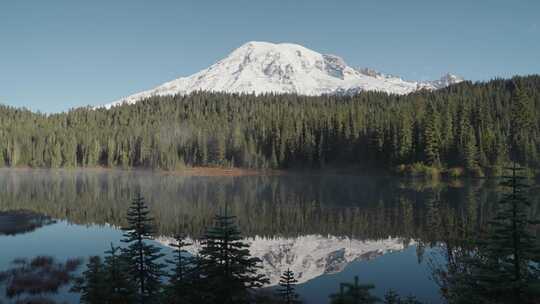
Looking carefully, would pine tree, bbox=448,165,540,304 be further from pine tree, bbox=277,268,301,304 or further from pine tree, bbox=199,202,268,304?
pine tree, bbox=199,202,268,304

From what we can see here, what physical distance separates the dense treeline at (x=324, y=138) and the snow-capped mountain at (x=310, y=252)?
72036mm

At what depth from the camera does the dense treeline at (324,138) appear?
345 ft

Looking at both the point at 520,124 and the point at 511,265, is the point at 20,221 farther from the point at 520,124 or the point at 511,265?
the point at 520,124

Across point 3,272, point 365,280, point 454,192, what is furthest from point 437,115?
point 3,272

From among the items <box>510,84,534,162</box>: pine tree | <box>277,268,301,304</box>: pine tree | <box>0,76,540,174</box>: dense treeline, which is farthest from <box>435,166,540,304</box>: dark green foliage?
<box>510,84,534,162</box>: pine tree

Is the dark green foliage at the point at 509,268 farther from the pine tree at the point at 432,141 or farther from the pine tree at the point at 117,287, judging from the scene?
the pine tree at the point at 432,141

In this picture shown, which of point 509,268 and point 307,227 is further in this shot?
point 307,227

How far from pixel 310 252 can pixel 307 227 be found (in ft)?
32.3

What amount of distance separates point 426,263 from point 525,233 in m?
17.8

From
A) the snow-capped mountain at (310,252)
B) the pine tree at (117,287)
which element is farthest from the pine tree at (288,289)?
the snow-capped mountain at (310,252)

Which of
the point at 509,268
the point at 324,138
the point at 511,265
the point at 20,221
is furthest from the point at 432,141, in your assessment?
the point at 509,268

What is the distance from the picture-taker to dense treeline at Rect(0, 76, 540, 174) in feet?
345

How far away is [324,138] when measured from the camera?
142 m

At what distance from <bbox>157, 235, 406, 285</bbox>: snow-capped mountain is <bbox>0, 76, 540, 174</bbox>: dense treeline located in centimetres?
7204
